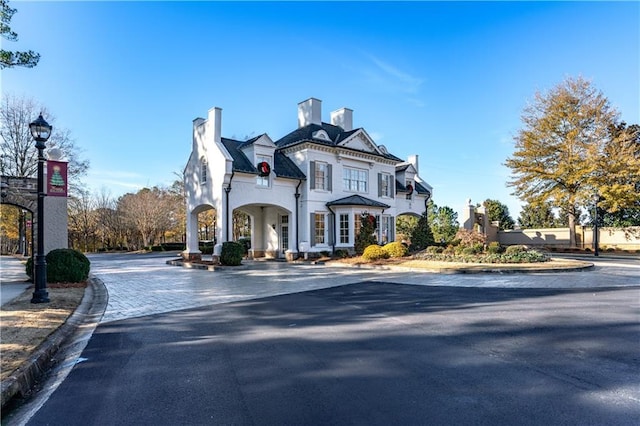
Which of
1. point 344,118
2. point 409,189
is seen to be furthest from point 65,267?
point 409,189

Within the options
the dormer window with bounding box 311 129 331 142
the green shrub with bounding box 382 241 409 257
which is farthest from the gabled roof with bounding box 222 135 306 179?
the green shrub with bounding box 382 241 409 257

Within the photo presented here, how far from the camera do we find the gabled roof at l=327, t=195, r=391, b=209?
2310 centimetres

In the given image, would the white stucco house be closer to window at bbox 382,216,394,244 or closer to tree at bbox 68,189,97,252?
window at bbox 382,216,394,244

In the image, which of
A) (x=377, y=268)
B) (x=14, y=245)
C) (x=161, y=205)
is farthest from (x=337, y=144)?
(x=14, y=245)

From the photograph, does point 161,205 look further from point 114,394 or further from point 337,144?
point 114,394

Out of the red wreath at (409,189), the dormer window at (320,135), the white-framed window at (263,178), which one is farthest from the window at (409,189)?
the white-framed window at (263,178)

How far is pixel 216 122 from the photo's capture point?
2031 cm

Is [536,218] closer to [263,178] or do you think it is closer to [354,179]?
[354,179]

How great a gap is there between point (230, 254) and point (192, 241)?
4941mm

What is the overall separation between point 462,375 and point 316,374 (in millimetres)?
1629

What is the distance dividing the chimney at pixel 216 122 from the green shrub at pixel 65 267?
10073 mm

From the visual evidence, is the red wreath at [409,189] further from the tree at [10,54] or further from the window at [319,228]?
the tree at [10,54]

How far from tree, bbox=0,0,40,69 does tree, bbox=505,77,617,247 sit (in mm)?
30298

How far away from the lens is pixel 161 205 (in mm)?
41594
